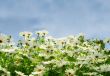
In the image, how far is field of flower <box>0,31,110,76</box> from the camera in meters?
9.09

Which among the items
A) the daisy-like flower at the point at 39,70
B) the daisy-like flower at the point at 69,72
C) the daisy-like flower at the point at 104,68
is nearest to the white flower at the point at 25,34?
the daisy-like flower at the point at 39,70

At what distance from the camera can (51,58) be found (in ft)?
34.4

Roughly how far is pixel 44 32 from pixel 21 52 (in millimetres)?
1550

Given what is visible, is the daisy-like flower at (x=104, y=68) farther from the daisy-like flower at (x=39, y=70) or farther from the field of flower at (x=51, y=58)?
the daisy-like flower at (x=39, y=70)

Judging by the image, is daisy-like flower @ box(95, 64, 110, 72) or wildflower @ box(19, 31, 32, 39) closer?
daisy-like flower @ box(95, 64, 110, 72)

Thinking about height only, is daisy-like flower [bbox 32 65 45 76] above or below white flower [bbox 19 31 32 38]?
below

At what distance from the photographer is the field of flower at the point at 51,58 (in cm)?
909

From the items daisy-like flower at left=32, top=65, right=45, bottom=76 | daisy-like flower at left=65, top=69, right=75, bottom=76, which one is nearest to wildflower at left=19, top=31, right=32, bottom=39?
daisy-like flower at left=32, top=65, right=45, bottom=76

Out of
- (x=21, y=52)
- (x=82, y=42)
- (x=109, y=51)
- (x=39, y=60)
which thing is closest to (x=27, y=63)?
(x=39, y=60)

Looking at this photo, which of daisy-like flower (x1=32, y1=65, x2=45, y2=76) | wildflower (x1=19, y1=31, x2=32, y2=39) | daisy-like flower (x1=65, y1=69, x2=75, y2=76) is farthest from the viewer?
wildflower (x1=19, y1=31, x2=32, y2=39)

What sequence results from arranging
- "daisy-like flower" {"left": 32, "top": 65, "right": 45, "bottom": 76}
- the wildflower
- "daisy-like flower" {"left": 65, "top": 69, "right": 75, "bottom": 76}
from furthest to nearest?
the wildflower
"daisy-like flower" {"left": 32, "top": 65, "right": 45, "bottom": 76}
"daisy-like flower" {"left": 65, "top": 69, "right": 75, "bottom": 76}

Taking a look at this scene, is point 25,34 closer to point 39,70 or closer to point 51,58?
point 51,58

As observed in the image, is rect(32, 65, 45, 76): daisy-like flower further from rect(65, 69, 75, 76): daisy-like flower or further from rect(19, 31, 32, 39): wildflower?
rect(19, 31, 32, 39): wildflower

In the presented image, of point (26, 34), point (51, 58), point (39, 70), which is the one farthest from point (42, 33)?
point (39, 70)
